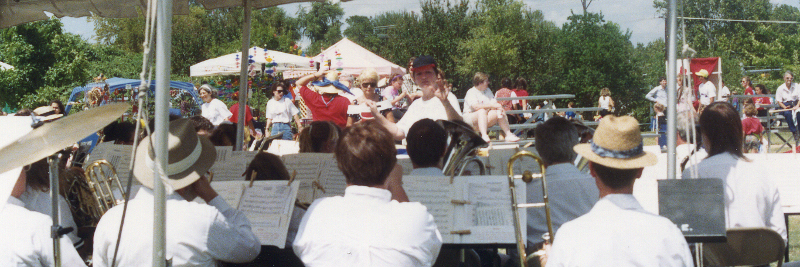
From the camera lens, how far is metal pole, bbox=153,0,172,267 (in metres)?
2.47

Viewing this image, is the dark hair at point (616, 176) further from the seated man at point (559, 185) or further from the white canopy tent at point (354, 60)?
the white canopy tent at point (354, 60)

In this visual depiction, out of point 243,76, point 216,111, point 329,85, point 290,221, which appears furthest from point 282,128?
point 290,221

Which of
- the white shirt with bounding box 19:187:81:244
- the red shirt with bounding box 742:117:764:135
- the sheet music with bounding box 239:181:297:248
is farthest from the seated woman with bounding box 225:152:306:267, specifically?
the red shirt with bounding box 742:117:764:135

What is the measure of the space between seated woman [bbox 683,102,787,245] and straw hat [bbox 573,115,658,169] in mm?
1171

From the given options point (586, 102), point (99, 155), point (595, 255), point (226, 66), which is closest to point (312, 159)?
point (99, 155)

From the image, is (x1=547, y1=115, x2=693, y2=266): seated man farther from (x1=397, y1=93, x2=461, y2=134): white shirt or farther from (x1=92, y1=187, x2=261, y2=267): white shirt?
(x1=397, y1=93, x2=461, y2=134): white shirt

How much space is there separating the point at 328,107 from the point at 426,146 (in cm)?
512

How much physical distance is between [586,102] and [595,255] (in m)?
28.7

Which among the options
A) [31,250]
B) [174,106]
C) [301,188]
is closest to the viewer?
[31,250]

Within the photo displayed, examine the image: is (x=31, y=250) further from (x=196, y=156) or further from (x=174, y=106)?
(x=174, y=106)

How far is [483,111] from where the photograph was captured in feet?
27.8

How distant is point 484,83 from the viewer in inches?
360

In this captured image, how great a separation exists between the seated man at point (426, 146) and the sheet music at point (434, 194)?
1.30 feet

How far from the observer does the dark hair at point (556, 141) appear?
12.7 ft
